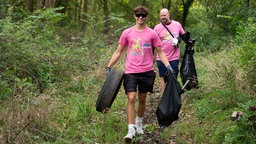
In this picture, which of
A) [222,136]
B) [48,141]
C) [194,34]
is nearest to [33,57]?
[48,141]

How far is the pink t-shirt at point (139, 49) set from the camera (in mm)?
5477

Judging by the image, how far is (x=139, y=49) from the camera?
547 cm

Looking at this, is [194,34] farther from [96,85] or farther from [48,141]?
[48,141]

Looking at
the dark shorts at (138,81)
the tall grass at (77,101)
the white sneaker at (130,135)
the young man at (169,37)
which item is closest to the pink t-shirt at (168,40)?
the young man at (169,37)

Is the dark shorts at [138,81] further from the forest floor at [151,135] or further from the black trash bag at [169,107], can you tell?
the forest floor at [151,135]

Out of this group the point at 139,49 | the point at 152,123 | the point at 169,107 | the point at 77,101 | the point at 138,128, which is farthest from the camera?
the point at 77,101

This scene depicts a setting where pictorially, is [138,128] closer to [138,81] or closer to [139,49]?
[138,81]

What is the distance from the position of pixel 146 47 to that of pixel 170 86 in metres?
0.75

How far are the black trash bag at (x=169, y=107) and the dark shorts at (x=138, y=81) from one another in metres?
0.36

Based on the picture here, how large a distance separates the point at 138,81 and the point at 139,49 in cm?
55

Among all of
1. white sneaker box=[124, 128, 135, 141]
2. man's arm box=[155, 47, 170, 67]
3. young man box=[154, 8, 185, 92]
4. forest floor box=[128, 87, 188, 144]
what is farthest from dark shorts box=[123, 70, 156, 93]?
young man box=[154, 8, 185, 92]

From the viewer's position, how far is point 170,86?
552cm

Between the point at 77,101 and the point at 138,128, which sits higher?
the point at 138,128

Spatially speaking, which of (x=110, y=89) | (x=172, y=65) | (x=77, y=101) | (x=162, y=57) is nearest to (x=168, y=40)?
(x=172, y=65)
